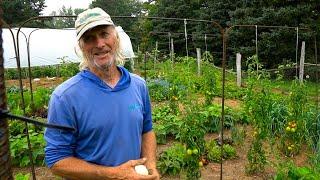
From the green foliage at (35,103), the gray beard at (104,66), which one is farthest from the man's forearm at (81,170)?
the green foliage at (35,103)

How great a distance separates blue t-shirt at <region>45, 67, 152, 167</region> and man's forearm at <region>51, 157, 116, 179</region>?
0.10 ft

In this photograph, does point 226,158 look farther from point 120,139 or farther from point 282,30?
point 282,30

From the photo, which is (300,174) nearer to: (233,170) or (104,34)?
(233,170)

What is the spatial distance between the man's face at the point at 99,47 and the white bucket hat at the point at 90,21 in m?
0.03

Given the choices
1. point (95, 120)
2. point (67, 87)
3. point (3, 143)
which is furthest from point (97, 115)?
point (3, 143)

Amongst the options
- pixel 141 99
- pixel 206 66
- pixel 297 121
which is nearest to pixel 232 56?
pixel 206 66

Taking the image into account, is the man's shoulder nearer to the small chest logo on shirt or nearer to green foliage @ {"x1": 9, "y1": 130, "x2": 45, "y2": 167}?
the small chest logo on shirt

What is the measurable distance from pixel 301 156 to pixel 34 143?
11.7ft

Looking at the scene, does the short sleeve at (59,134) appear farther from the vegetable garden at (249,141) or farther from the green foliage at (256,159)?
the green foliage at (256,159)

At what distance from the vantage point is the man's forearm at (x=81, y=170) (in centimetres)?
172

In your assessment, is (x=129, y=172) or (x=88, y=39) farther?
(x=88, y=39)

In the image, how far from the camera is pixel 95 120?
175 centimetres

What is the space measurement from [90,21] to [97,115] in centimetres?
44

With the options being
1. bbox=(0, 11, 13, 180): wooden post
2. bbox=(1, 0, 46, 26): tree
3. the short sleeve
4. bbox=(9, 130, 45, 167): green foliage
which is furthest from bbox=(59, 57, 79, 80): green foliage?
bbox=(1, 0, 46, 26): tree
